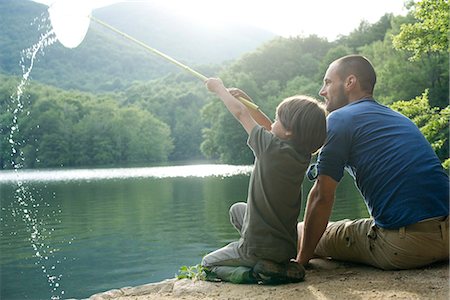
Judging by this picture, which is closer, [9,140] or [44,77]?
[9,140]

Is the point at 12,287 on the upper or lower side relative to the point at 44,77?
lower

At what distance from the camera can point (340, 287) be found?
3.47 meters

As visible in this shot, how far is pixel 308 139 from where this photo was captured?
3.40m

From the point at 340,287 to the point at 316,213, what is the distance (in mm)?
501

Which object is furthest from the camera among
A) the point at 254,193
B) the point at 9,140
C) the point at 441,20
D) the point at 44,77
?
the point at 44,77

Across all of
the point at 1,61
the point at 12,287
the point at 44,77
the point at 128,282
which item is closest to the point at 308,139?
the point at 128,282

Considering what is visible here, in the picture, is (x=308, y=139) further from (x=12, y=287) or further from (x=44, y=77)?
(x=44, y=77)

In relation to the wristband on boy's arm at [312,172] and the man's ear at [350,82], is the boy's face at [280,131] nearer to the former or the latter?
the wristband on boy's arm at [312,172]

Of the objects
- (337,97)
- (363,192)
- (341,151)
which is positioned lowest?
(363,192)

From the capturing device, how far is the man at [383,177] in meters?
3.47

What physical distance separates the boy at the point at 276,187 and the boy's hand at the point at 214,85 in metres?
0.07

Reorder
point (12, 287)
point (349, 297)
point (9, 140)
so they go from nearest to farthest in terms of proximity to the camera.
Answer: point (349, 297) < point (12, 287) < point (9, 140)

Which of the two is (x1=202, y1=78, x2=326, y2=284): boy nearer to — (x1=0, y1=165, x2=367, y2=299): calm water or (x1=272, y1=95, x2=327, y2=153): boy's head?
(x1=272, y1=95, x2=327, y2=153): boy's head

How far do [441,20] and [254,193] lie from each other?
9.28 m
